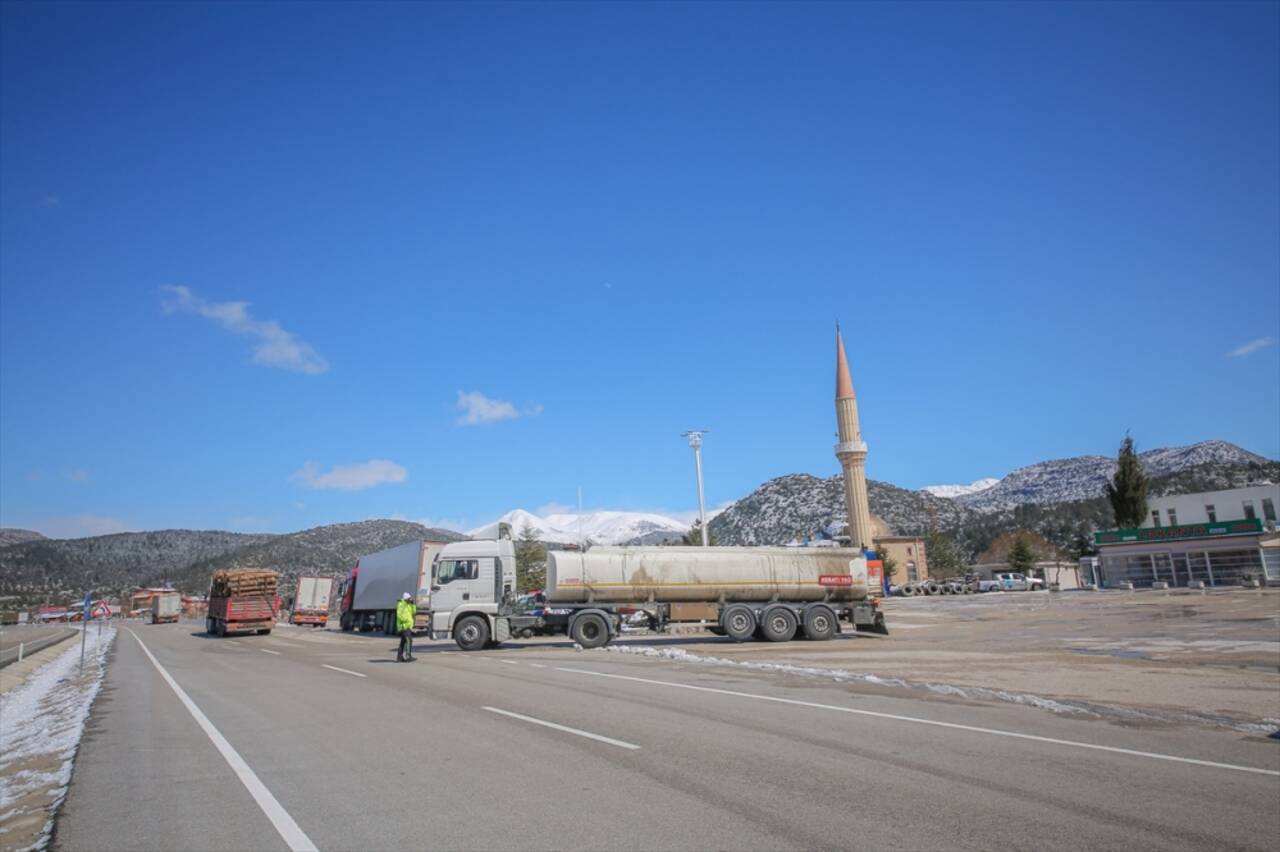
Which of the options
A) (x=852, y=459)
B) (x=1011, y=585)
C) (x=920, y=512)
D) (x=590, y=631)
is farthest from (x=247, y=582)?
(x=920, y=512)

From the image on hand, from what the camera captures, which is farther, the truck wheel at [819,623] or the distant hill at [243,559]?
the distant hill at [243,559]

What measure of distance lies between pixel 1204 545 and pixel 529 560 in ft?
175

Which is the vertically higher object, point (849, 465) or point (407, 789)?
point (849, 465)

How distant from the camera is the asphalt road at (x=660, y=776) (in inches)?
212

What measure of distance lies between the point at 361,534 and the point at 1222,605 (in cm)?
15369

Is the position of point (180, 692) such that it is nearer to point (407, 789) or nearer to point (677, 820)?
point (407, 789)

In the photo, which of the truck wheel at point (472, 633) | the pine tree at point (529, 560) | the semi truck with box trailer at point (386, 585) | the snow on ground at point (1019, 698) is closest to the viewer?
the snow on ground at point (1019, 698)

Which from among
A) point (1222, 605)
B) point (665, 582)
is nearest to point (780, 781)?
point (665, 582)

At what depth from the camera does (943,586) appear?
78562mm

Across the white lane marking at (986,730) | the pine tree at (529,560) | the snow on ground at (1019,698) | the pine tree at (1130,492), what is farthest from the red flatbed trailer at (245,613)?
the pine tree at (1130,492)

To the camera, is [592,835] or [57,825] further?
[57,825]

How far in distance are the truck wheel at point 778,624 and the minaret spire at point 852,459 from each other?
60.3 meters

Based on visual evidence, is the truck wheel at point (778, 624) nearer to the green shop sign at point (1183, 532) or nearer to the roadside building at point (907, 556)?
the green shop sign at point (1183, 532)

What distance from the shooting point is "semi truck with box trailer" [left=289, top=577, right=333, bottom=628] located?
50.8 metres
